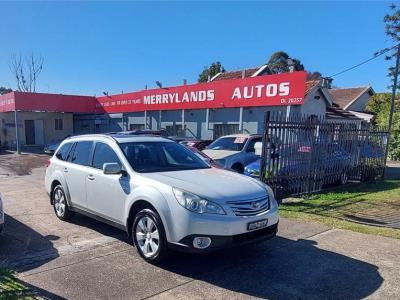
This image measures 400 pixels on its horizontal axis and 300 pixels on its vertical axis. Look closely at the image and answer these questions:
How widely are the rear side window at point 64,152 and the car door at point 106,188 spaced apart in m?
1.14

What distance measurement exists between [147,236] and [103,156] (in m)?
1.73

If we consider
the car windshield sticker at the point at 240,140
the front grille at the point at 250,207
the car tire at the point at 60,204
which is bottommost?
the car tire at the point at 60,204

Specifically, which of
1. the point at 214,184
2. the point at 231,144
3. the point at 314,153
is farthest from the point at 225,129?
the point at 214,184

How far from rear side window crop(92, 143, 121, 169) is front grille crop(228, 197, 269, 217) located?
203cm

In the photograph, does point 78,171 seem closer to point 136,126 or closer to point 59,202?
point 59,202

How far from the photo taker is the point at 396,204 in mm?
9023

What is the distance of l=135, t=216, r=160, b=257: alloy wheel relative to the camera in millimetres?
4659

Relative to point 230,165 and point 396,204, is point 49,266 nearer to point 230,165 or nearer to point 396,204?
point 230,165

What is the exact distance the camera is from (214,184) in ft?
15.6

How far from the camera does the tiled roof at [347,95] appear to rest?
35812 millimetres

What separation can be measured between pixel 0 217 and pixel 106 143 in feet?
6.24

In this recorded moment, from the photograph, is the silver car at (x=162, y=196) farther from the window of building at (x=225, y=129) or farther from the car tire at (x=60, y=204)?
the window of building at (x=225, y=129)

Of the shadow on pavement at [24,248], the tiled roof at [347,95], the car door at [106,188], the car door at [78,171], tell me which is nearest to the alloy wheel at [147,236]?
the car door at [106,188]

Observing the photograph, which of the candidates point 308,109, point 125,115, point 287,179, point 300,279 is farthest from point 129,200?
point 125,115
